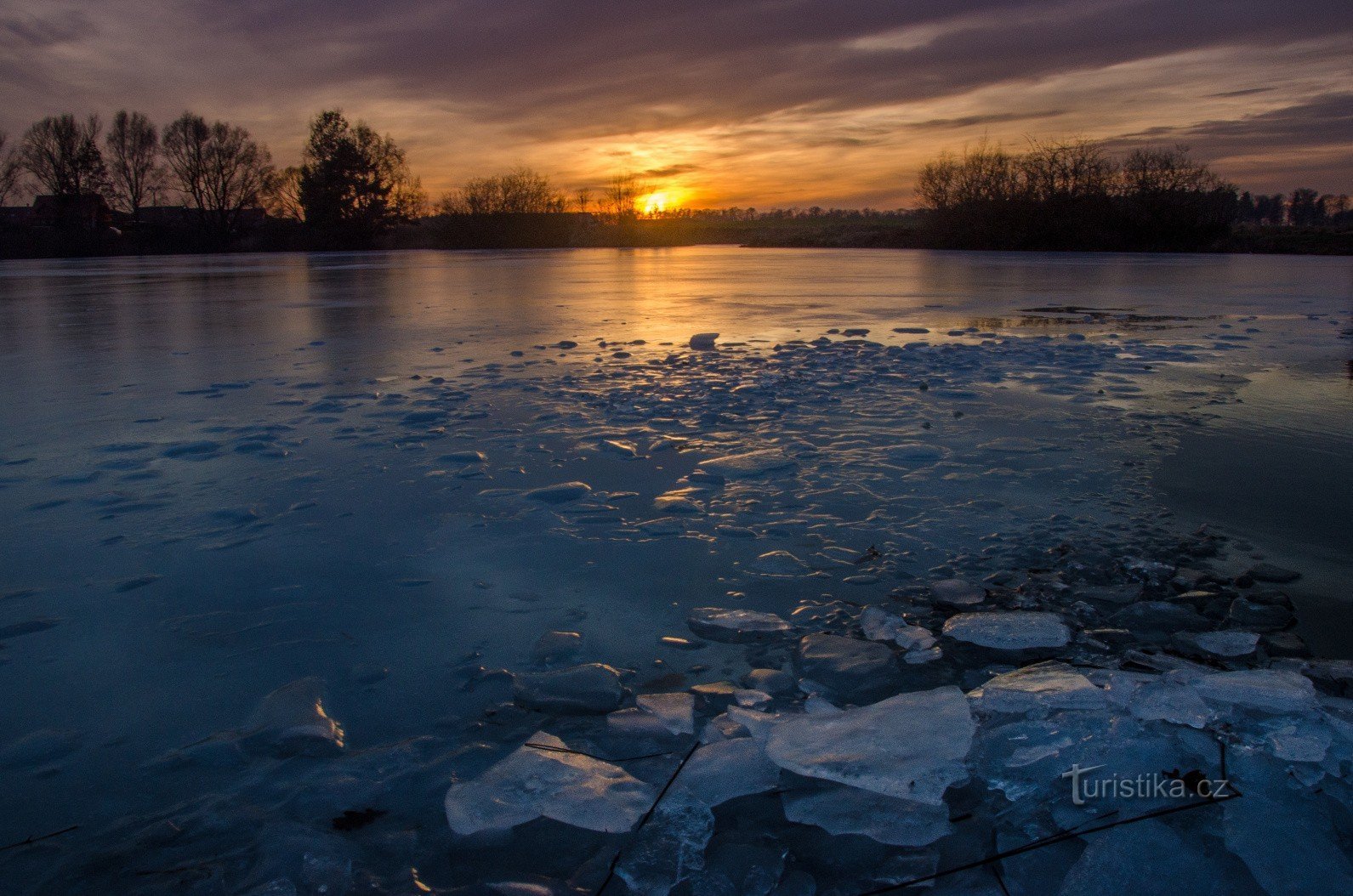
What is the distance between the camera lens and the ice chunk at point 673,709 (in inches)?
58.6

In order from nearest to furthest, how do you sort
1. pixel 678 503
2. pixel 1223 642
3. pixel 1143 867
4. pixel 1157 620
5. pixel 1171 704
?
pixel 1143 867, pixel 1171 704, pixel 1223 642, pixel 1157 620, pixel 678 503

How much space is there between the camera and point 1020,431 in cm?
359

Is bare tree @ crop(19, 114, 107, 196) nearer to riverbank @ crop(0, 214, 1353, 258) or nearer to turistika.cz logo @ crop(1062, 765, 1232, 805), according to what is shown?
riverbank @ crop(0, 214, 1353, 258)

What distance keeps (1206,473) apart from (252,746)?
313cm

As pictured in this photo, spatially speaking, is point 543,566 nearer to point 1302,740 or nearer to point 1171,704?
point 1171,704

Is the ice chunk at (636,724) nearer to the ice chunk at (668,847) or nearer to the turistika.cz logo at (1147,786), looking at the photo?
the ice chunk at (668,847)

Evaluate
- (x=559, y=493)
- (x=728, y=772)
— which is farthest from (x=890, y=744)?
(x=559, y=493)

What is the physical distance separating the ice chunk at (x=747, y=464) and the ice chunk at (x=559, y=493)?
1.67ft

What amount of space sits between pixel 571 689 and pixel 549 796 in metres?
0.31

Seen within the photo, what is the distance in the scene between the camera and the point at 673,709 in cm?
153

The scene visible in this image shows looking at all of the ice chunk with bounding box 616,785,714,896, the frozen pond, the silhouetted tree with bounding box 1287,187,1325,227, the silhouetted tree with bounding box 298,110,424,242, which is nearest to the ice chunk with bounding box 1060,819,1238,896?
the frozen pond

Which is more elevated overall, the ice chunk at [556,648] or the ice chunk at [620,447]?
the ice chunk at [620,447]

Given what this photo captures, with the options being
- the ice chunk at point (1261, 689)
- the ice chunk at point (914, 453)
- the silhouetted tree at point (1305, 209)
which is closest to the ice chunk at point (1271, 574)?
the ice chunk at point (1261, 689)

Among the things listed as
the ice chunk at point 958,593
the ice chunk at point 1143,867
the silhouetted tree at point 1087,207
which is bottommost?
the ice chunk at point 1143,867
